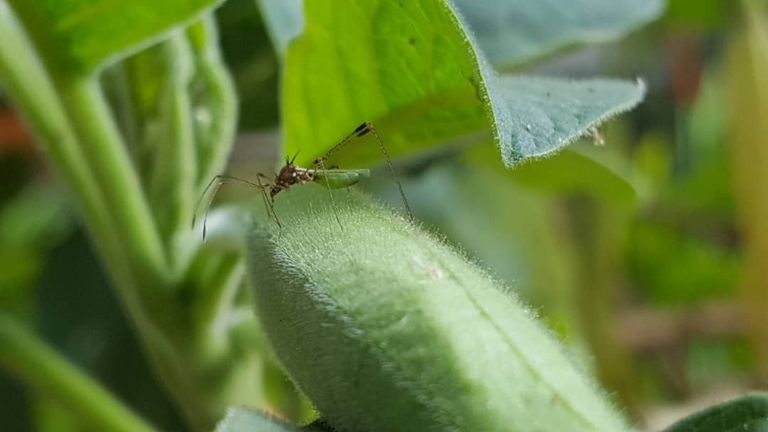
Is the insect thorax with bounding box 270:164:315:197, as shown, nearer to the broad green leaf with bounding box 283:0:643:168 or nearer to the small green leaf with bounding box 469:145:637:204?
the broad green leaf with bounding box 283:0:643:168

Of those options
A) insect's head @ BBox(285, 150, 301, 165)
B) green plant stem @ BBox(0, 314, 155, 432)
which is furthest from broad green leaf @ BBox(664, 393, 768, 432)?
green plant stem @ BBox(0, 314, 155, 432)

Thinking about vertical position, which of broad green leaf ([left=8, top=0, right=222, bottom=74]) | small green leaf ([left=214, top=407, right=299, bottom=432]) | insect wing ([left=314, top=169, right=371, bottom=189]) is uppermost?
broad green leaf ([left=8, top=0, right=222, bottom=74])

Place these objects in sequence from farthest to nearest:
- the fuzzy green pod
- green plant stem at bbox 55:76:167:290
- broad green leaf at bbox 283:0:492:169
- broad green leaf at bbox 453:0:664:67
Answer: broad green leaf at bbox 453:0:664:67
green plant stem at bbox 55:76:167:290
broad green leaf at bbox 283:0:492:169
the fuzzy green pod

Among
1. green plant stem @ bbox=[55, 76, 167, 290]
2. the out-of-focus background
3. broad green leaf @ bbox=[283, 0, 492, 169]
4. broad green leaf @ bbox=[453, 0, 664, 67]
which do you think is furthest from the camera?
the out-of-focus background

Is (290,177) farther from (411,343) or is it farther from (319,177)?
(411,343)

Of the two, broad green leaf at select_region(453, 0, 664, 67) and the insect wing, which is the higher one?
the insect wing
